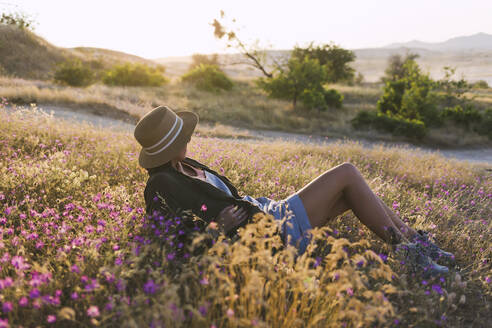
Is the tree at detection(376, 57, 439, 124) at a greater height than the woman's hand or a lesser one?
greater

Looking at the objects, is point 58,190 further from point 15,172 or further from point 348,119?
point 348,119

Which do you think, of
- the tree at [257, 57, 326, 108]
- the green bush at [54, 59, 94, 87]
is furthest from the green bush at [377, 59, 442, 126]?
the green bush at [54, 59, 94, 87]

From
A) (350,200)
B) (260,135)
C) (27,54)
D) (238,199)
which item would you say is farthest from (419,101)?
(27,54)

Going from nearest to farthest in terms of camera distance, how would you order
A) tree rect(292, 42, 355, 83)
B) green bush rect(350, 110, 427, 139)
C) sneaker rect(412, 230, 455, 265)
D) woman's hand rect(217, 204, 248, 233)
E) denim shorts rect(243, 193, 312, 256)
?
woman's hand rect(217, 204, 248, 233)
denim shorts rect(243, 193, 312, 256)
sneaker rect(412, 230, 455, 265)
green bush rect(350, 110, 427, 139)
tree rect(292, 42, 355, 83)

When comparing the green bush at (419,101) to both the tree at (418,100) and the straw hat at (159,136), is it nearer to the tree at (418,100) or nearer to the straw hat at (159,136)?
the tree at (418,100)

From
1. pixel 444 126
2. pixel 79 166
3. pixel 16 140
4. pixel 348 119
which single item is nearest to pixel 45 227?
pixel 79 166

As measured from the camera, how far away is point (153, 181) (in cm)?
237

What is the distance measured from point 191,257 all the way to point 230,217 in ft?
1.40

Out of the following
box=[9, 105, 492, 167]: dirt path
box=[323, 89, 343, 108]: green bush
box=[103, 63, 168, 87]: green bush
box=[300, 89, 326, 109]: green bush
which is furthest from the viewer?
box=[103, 63, 168, 87]: green bush

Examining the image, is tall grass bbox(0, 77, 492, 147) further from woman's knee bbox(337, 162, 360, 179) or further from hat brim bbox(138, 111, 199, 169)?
woman's knee bbox(337, 162, 360, 179)

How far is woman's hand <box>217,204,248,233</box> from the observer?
2.32 metres

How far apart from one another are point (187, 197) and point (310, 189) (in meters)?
1.16

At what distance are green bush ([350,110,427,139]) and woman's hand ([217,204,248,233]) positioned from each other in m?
14.1

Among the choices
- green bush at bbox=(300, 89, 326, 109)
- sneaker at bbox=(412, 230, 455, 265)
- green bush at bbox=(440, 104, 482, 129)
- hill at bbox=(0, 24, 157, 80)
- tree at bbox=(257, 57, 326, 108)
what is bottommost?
sneaker at bbox=(412, 230, 455, 265)
